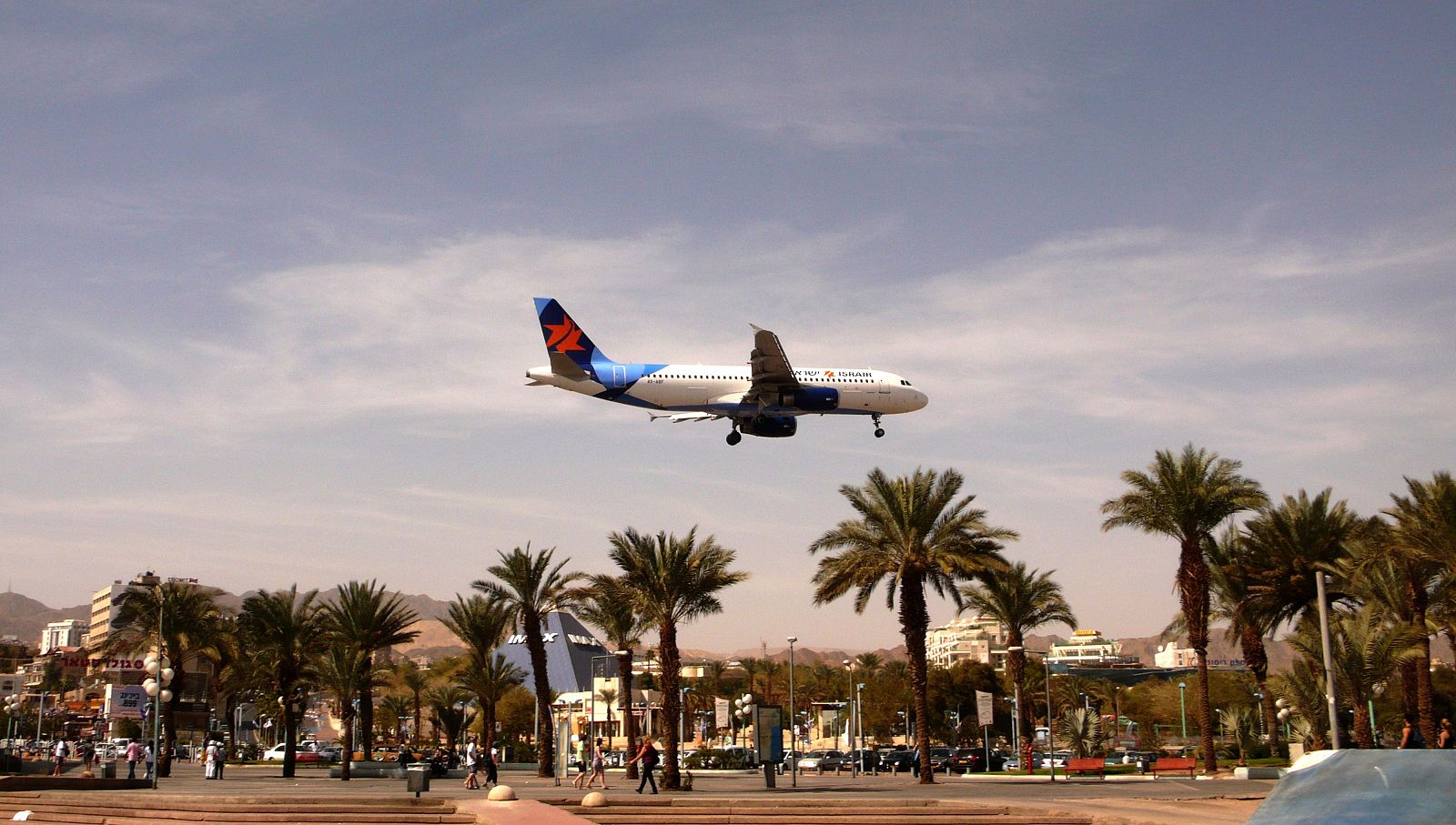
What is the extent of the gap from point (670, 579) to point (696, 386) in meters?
9.40

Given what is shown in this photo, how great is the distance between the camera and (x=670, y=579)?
131 ft

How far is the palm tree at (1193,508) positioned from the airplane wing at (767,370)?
41.5 ft

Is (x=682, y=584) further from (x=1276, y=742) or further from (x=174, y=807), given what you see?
(x=1276, y=742)

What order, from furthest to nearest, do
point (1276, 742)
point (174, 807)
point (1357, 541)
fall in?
point (1276, 742) → point (1357, 541) → point (174, 807)

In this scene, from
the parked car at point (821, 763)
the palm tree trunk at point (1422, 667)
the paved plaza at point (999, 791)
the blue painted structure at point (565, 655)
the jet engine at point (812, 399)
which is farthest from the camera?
the blue painted structure at point (565, 655)

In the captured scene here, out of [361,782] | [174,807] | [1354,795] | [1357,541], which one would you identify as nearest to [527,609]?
[361,782]

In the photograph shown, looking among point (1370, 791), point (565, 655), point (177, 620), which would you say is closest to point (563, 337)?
point (177, 620)

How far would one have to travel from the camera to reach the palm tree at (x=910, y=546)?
133 ft

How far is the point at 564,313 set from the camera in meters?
49.1

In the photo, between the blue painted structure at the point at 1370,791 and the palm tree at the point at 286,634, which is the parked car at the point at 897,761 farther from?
the blue painted structure at the point at 1370,791

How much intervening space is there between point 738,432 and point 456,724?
1393 inches

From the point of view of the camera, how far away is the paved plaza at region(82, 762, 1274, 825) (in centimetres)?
2133

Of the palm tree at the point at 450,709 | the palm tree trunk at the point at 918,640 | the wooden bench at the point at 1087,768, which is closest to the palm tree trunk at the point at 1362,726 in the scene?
the wooden bench at the point at 1087,768

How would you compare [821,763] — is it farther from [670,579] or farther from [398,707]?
[398,707]
